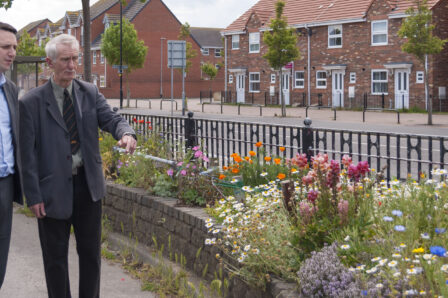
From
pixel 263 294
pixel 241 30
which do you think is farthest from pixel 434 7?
pixel 263 294

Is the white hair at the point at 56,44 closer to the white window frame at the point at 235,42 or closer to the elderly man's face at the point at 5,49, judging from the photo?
the elderly man's face at the point at 5,49

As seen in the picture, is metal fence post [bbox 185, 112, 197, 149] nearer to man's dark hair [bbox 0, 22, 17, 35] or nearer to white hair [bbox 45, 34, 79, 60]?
white hair [bbox 45, 34, 79, 60]

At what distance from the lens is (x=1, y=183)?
4062mm

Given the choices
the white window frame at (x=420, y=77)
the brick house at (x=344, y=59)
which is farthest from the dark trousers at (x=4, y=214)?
the white window frame at (x=420, y=77)

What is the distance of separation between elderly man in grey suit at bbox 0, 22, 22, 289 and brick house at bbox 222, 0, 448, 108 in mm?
36496

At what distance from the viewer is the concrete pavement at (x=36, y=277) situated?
5.86 metres

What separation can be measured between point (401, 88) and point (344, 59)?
5.69m

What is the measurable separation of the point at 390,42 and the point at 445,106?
5820 millimetres

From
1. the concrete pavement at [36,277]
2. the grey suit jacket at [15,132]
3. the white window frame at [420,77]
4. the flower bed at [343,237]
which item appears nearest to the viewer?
the flower bed at [343,237]

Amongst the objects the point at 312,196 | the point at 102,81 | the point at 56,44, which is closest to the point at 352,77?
the point at 102,81

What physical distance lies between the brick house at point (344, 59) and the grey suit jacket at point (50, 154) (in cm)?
3597

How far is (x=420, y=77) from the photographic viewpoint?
39281 mm

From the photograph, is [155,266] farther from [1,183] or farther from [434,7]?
[434,7]

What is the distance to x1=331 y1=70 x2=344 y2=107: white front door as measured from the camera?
144 ft
